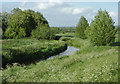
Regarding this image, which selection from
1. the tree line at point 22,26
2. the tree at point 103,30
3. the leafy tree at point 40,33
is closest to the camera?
the tree at point 103,30

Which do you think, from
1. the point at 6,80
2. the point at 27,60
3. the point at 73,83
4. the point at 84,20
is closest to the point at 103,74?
the point at 73,83

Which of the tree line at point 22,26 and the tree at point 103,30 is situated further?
the tree line at point 22,26

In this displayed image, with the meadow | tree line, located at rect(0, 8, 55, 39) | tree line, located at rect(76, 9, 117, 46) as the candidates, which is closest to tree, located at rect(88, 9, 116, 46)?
tree line, located at rect(76, 9, 117, 46)

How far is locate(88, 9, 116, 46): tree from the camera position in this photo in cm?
2489

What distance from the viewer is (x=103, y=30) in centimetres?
2519

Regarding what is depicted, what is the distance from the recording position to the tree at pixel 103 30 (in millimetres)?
24886

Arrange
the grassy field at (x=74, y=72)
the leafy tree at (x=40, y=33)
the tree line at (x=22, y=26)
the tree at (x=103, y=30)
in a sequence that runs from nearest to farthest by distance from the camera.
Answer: the grassy field at (x=74, y=72) < the tree at (x=103, y=30) < the tree line at (x=22, y=26) < the leafy tree at (x=40, y=33)

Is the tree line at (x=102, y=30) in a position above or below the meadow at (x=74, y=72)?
above

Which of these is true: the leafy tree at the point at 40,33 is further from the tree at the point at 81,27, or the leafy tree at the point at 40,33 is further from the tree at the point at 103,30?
the tree at the point at 103,30

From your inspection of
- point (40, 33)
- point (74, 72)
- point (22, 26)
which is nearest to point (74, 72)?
point (74, 72)

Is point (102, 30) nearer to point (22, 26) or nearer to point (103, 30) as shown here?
point (103, 30)

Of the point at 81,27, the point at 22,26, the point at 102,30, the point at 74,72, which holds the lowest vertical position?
the point at 74,72

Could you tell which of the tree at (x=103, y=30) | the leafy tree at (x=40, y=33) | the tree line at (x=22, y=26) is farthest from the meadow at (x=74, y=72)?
the leafy tree at (x=40, y=33)

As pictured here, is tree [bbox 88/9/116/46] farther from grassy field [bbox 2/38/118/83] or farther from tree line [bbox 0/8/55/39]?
tree line [bbox 0/8/55/39]
